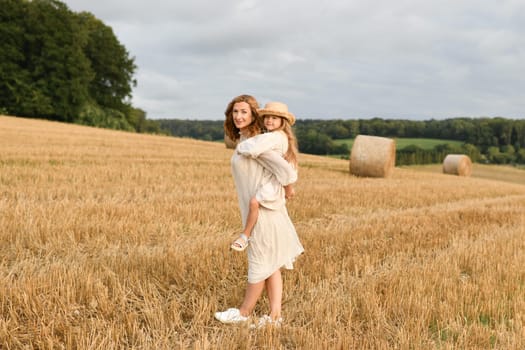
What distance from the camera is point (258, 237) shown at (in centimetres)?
312

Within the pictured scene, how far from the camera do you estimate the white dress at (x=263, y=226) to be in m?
3.12

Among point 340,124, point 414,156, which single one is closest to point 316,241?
point 414,156

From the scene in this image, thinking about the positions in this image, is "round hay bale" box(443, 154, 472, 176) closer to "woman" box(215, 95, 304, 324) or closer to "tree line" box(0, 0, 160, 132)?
"woman" box(215, 95, 304, 324)

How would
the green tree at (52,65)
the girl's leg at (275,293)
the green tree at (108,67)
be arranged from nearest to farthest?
the girl's leg at (275,293), the green tree at (52,65), the green tree at (108,67)

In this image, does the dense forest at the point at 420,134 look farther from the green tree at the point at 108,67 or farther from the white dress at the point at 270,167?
the white dress at the point at 270,167

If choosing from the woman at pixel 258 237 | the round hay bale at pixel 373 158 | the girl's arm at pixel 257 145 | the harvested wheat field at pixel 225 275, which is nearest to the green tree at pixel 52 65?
the round hay bale at pixel 373 158

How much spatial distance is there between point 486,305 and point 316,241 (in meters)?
2.12

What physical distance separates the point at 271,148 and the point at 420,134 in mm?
68752

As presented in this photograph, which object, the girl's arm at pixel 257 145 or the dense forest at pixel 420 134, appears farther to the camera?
the dense forest at pixel 420 134

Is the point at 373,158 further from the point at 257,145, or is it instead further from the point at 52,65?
the point at 52,65

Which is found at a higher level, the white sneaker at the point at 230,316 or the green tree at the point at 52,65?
the green tree at the point at 52,65

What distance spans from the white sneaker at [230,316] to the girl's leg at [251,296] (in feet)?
0.15

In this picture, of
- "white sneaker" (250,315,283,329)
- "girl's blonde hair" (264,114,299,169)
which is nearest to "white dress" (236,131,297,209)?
"girl's blonde hair" (264,114,299,169)

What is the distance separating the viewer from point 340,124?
198 ft
